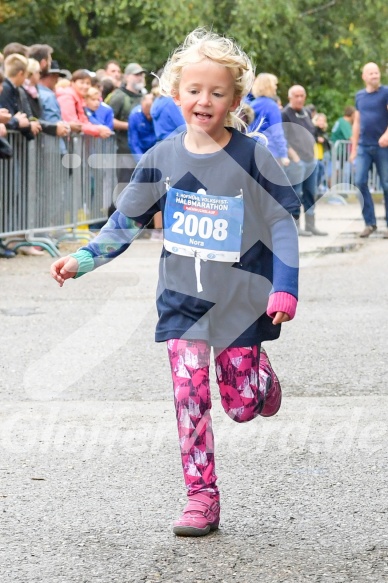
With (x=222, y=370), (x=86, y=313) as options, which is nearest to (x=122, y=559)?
(x=222, y=370)

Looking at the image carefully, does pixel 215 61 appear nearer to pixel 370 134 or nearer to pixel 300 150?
pixel 370 134

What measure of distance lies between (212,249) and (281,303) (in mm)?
326

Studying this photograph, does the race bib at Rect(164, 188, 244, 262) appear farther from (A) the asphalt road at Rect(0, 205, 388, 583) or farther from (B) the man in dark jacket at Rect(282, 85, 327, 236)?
(B) the man in dark jacket at Rect(282, 85, 327, 236)

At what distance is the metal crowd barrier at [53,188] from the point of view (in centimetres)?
1262

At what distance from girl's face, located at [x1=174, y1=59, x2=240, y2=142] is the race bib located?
0.23m

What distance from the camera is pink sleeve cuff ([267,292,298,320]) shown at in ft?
13.3

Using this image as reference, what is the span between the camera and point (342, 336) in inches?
324

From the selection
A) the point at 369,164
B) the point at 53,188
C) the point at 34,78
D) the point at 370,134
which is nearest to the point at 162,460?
the point at 34,78

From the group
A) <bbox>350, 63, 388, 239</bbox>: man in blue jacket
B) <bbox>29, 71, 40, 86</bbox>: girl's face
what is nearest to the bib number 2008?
<bbox>29, 71, 40, 86</bbox>: girl's face

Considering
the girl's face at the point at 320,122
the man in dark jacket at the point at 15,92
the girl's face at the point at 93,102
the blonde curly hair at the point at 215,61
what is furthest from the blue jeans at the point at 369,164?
the blonde curly hair at the point at 215,61

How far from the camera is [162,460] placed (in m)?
5.09

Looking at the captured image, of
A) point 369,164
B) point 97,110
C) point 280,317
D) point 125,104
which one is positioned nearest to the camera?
point 280,317

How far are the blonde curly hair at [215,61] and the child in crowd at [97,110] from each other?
35.3 feet

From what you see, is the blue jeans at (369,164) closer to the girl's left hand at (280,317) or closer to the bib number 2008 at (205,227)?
the bib number 2008 at (205,227)
